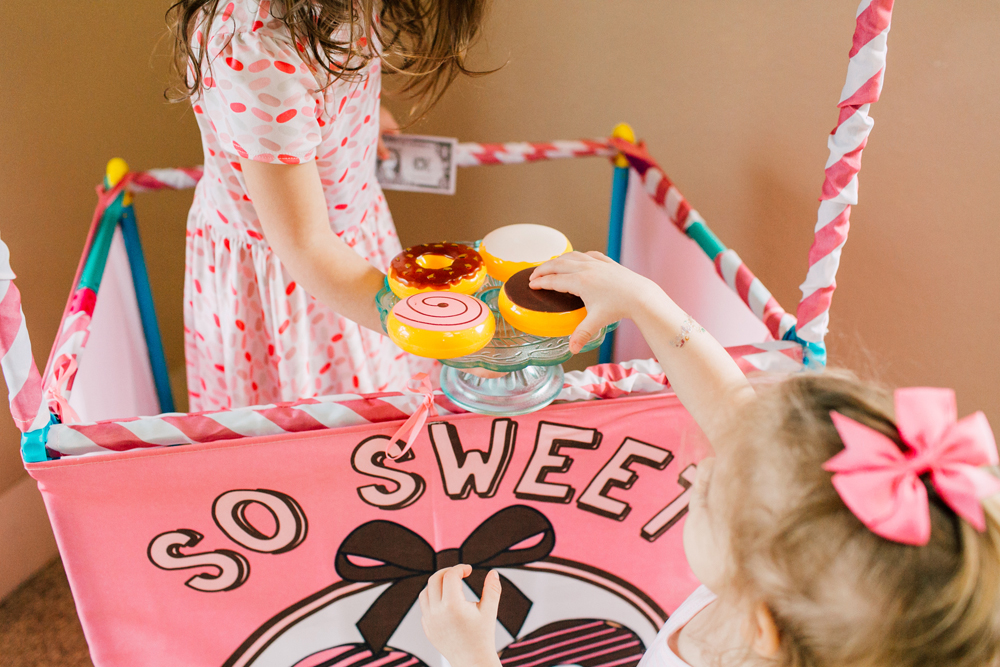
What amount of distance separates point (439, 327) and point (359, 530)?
292 millimetres

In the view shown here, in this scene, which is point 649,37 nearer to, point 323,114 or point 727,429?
point 323,114

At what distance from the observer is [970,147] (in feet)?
3.47

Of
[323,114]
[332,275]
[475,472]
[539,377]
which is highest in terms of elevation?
[323,114]

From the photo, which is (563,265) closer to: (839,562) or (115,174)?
(839,562)

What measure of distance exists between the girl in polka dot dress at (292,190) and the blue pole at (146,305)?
0.85 feet

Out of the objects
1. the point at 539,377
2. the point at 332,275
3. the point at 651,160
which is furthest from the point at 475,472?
the point at 651,160

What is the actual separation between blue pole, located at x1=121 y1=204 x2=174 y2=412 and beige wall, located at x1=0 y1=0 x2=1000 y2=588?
0.21 m

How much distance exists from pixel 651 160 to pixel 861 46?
635mm

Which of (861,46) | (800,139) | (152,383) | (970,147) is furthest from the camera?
(152,383)

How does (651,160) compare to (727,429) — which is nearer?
(727,429)

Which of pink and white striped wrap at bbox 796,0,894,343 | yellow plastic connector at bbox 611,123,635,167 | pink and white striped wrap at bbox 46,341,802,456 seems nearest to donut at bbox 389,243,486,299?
pink and white striped wrap at bbox 46,341,802,456

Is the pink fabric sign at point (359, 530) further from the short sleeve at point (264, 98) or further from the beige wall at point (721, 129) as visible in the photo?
the beige wall at point (721, 129)

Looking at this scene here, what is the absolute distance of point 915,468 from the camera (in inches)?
17.1

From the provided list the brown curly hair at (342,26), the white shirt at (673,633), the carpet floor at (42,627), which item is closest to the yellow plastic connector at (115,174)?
the brown curly hair at (342,26)
